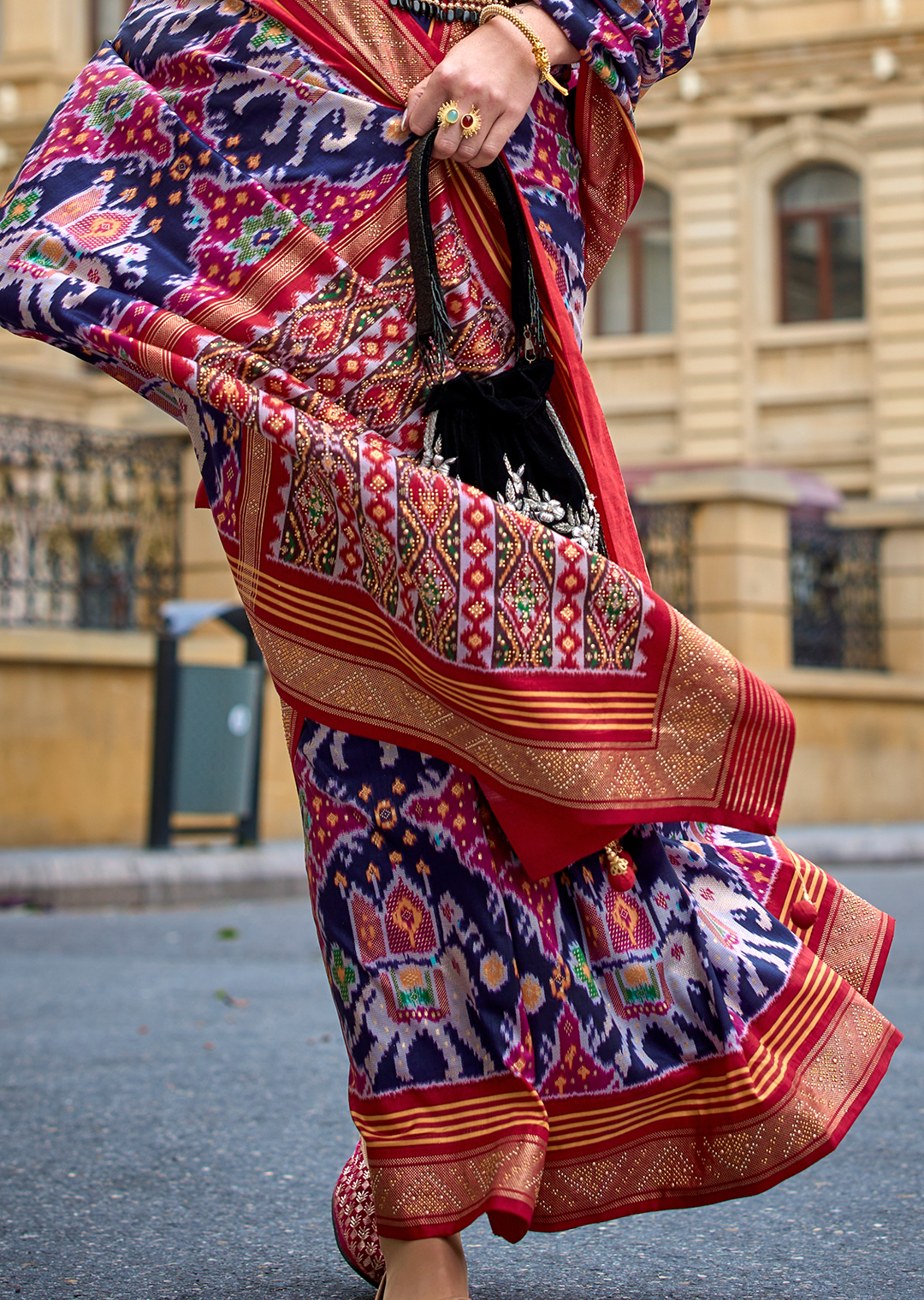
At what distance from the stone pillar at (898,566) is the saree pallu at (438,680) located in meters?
13.0

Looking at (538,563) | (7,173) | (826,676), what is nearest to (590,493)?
(538,563)

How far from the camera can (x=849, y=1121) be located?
1847 millimetres

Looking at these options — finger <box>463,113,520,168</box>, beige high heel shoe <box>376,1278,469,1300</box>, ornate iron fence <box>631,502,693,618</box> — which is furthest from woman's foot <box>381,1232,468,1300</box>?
ornate iron fence <box>631,502,693,618</box>

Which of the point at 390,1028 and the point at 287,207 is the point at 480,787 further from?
the point at 287,207

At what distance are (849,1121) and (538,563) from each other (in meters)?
0.67

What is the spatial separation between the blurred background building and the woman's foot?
457 inches

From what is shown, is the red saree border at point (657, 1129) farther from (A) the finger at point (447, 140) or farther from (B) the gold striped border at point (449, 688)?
(A) the finger at point (447, 140)

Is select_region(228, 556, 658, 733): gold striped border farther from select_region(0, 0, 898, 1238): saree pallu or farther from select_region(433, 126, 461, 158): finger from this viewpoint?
select_region(433, 126, 461, 158): finger

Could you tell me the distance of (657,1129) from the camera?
185 cm

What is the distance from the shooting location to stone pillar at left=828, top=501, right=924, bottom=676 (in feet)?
47.8

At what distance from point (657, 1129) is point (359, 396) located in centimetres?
84

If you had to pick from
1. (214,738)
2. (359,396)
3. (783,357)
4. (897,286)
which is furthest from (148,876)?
(897,286)

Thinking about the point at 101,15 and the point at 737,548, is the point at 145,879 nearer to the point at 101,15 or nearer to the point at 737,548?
the point at 737,548

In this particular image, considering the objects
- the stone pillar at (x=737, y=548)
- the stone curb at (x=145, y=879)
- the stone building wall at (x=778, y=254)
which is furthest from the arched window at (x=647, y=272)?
the stone curb at (x=145, y=879)
